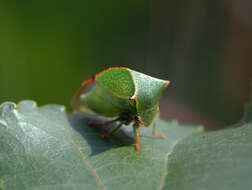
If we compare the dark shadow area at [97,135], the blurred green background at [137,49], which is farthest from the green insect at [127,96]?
the blurred green background at [137,49]

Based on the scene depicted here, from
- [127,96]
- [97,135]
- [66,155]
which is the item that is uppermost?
[127,96]

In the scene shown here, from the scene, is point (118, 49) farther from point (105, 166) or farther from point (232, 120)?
point (105, 166)

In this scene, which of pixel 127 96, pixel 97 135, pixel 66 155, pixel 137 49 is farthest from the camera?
pixel 137 49

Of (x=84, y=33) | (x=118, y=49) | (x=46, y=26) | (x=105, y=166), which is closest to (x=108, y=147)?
(x=105, y=166)

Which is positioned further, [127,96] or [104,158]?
[127,96]

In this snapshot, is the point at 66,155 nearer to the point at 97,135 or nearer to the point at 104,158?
the point at 104,158

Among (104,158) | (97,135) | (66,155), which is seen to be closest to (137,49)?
(97,135)
